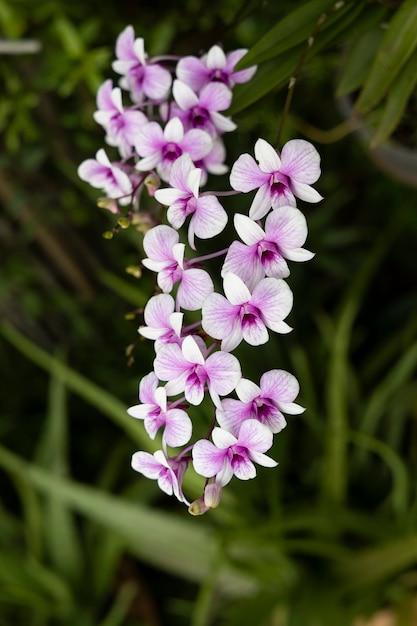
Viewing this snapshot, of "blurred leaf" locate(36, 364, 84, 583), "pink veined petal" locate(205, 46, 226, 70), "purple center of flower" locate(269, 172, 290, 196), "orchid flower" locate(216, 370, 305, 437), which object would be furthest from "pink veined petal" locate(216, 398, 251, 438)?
"blurred leaf" locate(36, 364, 84, 583)

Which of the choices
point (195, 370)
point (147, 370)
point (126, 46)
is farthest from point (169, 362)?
point (147, 370)

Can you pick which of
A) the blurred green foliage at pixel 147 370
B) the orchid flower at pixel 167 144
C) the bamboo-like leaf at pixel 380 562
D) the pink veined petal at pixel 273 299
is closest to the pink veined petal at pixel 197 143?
the orchid flower at pixel 167 144

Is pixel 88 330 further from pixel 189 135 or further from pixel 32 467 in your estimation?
pixel 189 135

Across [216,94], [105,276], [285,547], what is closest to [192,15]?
[105,276]

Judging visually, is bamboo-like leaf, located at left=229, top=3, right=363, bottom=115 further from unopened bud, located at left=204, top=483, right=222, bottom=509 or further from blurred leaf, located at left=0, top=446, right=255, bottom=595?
blurred leaf, located at left=0, top=446, right=255, bottom=595

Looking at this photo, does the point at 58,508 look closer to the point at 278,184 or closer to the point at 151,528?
the point at 151,528

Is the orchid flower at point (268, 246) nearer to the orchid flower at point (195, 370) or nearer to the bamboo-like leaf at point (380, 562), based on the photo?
the orchid flower at point (195, 370)
